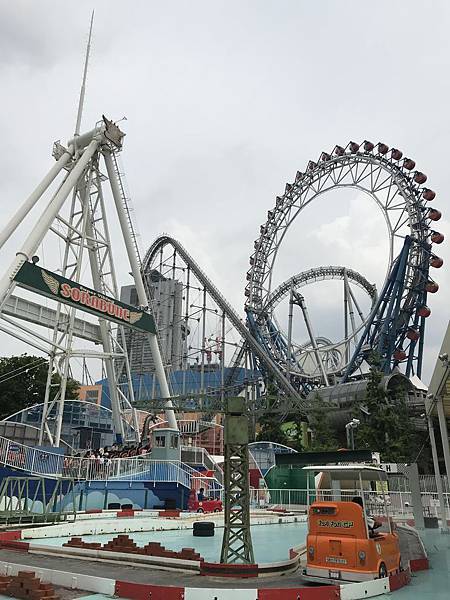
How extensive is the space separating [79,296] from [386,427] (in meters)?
26.8

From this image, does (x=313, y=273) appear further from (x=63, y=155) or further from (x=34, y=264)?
(x=34, y=264)

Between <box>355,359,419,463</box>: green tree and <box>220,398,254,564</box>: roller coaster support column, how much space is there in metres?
29.8

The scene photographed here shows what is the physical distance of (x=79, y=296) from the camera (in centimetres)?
2305

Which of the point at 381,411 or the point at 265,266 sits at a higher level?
the point at 265,266

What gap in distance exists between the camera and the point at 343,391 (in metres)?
49.0

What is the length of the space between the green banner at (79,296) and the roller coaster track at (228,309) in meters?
24.8

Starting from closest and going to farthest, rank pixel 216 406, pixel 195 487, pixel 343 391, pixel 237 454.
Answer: pixel 237 454 → pixel 216 406 → pixel 195 487 → pixel 343 391

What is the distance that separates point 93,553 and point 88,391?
65.9m

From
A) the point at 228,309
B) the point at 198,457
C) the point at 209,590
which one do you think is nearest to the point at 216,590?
the point at 209,590

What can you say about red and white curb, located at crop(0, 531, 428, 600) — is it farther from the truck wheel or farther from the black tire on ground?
the black tire on ground

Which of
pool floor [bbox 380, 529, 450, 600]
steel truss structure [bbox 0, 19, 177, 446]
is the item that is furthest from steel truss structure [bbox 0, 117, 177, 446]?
pool floor [bbox 380, 529, 450, 600]

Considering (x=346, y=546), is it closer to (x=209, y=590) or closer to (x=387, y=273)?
(x=209, y=590)

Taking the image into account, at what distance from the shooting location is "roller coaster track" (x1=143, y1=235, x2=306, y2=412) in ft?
171

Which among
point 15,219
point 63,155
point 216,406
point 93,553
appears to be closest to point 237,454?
point 216,406
